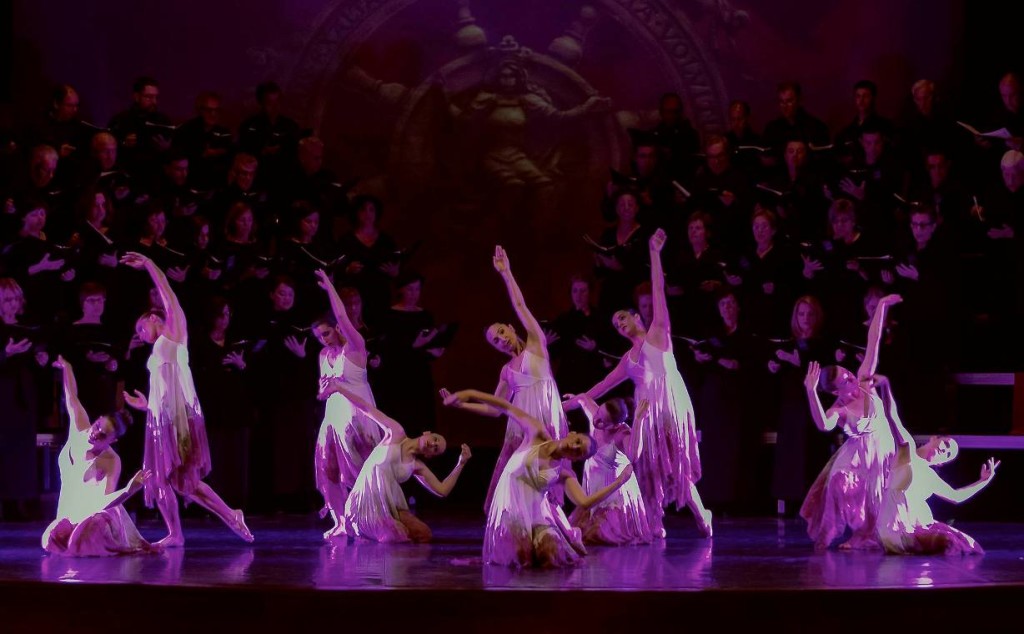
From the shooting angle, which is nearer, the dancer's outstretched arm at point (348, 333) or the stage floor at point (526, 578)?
the stage floor at point (526, 578)

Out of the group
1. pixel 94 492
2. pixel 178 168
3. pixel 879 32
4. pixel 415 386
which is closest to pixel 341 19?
pixel 178 168

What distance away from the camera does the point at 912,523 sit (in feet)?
21.6

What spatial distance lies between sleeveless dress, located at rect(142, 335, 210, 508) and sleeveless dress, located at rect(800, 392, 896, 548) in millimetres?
2987

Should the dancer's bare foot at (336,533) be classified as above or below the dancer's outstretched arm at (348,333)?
below

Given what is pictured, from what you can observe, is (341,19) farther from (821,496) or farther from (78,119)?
(821,496)

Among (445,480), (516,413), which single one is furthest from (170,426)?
(516,413)

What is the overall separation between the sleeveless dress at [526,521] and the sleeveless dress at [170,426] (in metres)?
1.68

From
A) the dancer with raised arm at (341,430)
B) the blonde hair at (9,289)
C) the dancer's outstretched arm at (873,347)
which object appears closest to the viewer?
the dancer's outstretched arm at (873,347)

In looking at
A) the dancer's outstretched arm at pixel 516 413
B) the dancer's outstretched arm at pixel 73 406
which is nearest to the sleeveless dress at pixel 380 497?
the dancer's outstretched arm at pixel 516 413

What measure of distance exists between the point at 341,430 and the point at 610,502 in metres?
1.56

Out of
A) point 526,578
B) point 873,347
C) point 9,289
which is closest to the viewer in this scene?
point 526,578

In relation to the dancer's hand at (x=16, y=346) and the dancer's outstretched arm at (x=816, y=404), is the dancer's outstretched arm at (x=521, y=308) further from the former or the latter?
the dancer's hand at (x=16, y=346)

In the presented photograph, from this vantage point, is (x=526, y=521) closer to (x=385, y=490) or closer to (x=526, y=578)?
(x=526, y=578)

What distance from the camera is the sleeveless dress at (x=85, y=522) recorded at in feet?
21.3
